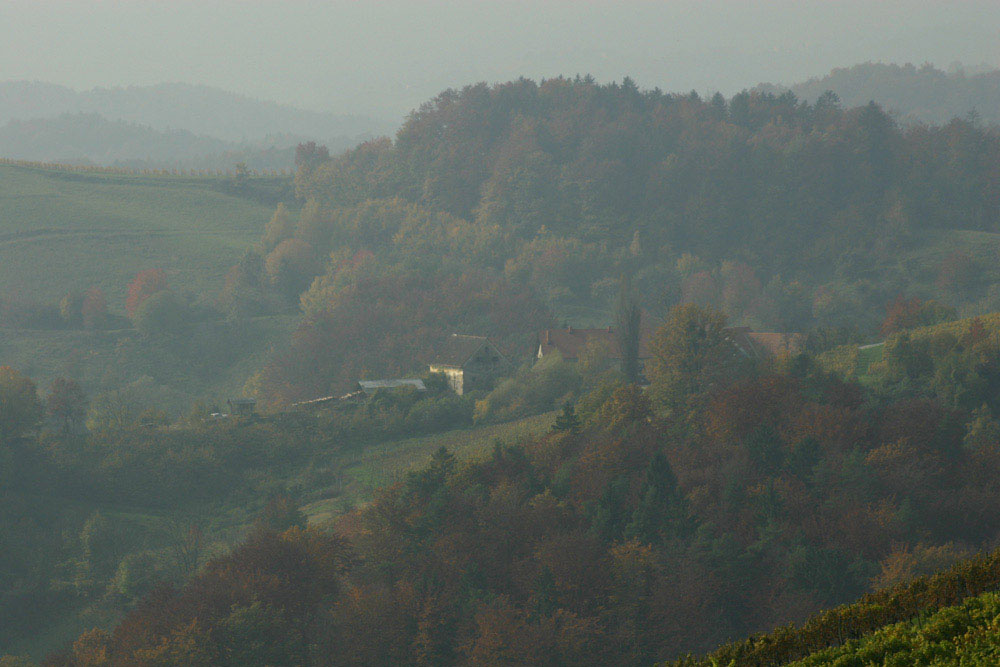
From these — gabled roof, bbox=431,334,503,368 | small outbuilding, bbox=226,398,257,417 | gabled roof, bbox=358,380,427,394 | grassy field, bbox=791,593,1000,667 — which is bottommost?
small outbuilding, bbox=226,398,257,417

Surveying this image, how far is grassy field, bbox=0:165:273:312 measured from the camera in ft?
336

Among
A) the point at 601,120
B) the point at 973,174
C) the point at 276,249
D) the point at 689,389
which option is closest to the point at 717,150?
the point at 601,120

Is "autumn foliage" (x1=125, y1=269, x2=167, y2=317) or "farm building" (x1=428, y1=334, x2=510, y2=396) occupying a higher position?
"autumn foliage" (x1=125, y1=269, x2=167, y2=317)

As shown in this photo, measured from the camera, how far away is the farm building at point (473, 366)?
243 ft

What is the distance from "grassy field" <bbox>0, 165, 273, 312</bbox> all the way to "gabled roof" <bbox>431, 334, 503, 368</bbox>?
36.7 metres

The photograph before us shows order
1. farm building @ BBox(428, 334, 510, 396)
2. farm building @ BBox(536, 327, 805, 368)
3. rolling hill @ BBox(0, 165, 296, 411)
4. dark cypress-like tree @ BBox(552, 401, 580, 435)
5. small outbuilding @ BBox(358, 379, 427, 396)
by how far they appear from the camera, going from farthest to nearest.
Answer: rolling hill @ BBox(0, 165, 296, 411), farm building @ BBox(428, 334, 510, 396), farm building @ BBox(536, 327, 805, 368), small outbuilding @ BBox(358, 379, 427, 396), dark cypress-like tree @ BBox(552, 401, 580, 435)

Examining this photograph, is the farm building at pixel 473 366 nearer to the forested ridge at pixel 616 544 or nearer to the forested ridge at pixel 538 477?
the forested ridge at pixel 538 477

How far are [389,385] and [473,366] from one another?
6911mm

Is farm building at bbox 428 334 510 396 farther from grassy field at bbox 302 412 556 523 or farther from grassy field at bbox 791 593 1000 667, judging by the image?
grassy field at bbox 791 593 1000 667

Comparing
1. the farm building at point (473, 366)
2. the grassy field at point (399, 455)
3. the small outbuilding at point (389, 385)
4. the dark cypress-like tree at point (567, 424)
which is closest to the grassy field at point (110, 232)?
the small outbuilding at point (389, 385)

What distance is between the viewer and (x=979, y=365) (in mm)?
54594

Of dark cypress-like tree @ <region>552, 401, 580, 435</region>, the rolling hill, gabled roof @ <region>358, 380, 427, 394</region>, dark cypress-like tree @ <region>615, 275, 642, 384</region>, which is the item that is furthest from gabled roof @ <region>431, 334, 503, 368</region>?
dark cypress-like tree @ <region>552, 401, 580, 435</region>

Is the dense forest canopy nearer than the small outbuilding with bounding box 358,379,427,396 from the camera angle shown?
No

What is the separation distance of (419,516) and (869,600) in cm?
3128
